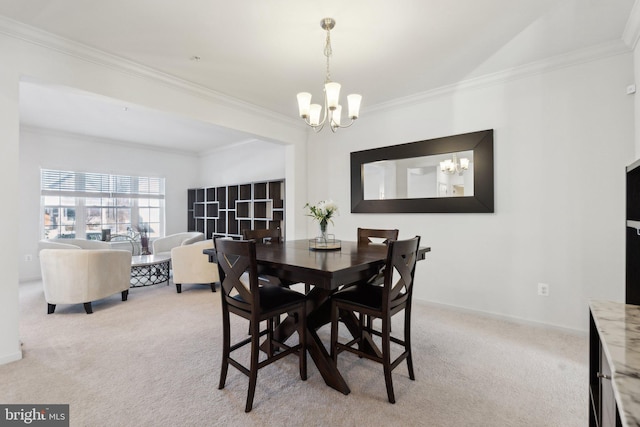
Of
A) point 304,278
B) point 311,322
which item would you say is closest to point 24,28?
point 304,278

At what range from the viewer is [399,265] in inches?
72.8

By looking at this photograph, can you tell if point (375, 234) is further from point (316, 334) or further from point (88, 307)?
point (88, 307)

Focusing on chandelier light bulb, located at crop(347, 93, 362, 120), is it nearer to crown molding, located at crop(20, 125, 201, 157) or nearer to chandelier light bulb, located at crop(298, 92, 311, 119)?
chandelier light bulb, located at crop(298, 92, 311, 119)

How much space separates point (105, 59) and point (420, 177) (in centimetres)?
341

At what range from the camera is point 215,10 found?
2162mm

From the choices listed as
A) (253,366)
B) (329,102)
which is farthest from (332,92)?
(253,366)

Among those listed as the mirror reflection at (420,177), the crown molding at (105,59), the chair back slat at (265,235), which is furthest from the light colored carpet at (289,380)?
the crown molding at (105,59)

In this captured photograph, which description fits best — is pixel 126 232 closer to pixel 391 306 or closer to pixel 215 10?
pixel 215 10

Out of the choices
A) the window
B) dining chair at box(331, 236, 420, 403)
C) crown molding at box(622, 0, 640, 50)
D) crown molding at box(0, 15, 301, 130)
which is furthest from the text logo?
the window

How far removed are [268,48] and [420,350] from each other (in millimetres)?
2850

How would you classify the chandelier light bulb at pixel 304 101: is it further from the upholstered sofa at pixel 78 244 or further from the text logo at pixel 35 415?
the upholstered sofa at pixel 78 244

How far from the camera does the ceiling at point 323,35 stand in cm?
213

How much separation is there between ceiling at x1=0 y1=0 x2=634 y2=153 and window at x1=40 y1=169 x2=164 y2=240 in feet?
8.52

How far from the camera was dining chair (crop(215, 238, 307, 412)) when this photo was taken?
175 cm
